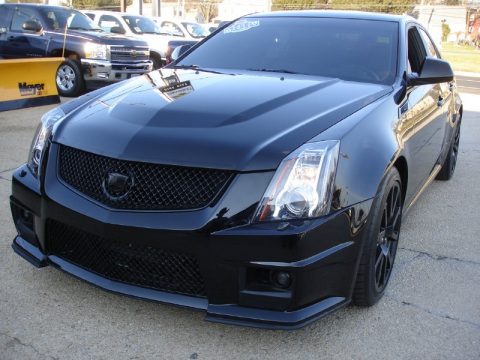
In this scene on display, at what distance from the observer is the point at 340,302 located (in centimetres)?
264

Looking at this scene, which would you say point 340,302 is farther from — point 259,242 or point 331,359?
point 259,242

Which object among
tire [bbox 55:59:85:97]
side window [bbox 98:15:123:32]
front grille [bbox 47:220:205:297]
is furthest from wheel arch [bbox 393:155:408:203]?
side window [bbox 98:15:123:32]

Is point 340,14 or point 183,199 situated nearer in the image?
point 183,199

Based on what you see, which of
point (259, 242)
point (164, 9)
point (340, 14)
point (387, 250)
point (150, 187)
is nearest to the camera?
point (259, 242)

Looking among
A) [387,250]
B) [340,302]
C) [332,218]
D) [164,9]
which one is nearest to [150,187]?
[332,218]

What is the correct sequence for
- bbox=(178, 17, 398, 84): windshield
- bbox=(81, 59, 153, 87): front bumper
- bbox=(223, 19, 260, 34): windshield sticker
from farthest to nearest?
1. bbox=(81, 59, 153, 87): front bumper
2. bbox=(223, 19, 260, 34): windshield sticker
3. bbox=(178, 17, 398, 84): windshield

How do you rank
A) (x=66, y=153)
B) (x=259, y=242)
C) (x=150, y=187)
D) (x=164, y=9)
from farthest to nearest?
(x=164, y=9) < (x=66, y=153) < (x=150, y=187) < (x=259, y=242)

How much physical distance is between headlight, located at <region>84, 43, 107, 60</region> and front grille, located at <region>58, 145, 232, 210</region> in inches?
345

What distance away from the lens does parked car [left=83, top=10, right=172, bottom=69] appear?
49.3 feet

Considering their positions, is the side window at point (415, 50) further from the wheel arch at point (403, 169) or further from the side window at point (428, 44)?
the wheel arch at point (403, 169)

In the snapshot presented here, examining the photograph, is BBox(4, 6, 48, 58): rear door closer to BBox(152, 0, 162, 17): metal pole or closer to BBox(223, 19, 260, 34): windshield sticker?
BBox(223, 19, 260, 34): windshield sticker

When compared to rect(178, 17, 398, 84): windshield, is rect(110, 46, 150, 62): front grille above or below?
below

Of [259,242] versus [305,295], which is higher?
[259,242]

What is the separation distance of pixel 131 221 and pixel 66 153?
0.63 meters
